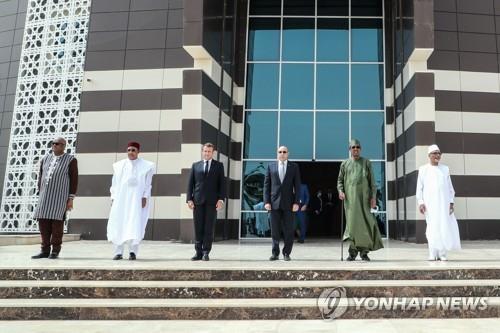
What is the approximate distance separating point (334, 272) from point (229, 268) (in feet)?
4.41

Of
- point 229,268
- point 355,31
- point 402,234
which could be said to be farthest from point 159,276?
point 355,31

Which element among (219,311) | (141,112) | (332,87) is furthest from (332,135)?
(219,311)

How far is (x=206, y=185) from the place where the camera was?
22.7ft

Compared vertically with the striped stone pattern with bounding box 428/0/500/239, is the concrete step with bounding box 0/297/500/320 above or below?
below

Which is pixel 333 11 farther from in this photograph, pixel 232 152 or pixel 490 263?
pixel 490 263

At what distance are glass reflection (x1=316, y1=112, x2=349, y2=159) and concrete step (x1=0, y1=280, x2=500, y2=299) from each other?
775cm

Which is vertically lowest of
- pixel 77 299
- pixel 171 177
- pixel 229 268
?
pixel 77 299

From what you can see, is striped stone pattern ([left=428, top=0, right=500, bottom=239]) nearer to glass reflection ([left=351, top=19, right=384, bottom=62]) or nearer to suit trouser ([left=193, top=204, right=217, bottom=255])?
glass reflection ([left=351, top=19, right=384, bottom=62])

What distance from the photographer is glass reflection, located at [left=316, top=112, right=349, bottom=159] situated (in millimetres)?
12820

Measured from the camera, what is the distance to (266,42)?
1342cm

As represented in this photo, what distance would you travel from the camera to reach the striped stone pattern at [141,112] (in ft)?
39.7

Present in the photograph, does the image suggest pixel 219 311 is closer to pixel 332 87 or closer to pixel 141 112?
pixel 141 112

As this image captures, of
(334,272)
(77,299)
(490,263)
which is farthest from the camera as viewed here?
(490,263)

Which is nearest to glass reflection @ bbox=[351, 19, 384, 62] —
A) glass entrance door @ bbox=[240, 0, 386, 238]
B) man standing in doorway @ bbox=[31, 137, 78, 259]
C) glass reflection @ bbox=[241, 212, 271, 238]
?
glass entrance door @ bbox=[240, 0, 386, 238]
